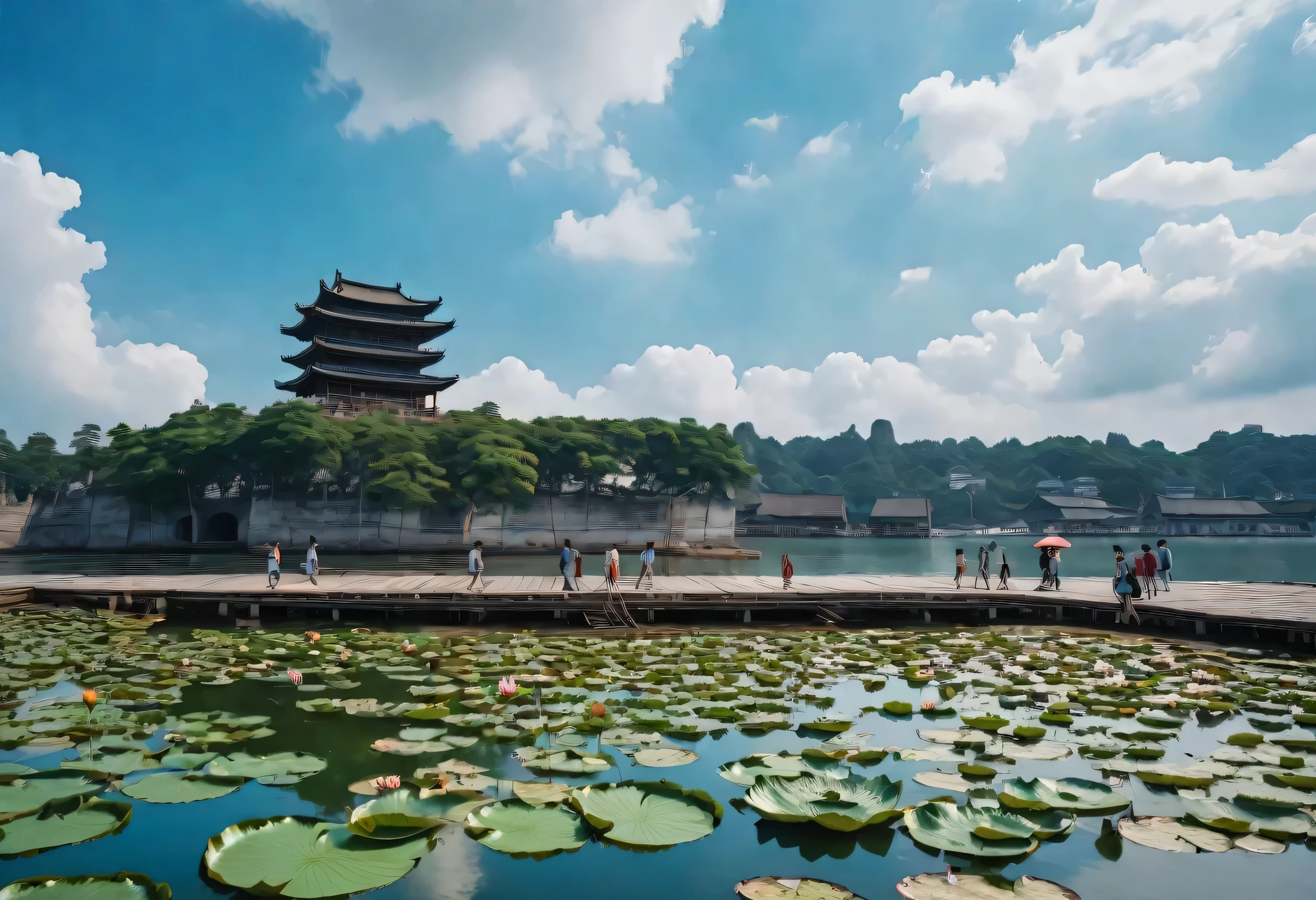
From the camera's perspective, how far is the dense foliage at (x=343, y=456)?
33562 mm

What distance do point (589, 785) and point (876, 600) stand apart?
9733 mm

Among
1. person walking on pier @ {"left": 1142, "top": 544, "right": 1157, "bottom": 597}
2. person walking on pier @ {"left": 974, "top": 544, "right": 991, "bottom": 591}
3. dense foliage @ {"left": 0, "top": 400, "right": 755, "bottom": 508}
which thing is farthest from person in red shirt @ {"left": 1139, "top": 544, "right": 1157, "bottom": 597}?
dense foliage @ {"left": 0, "top": 400, "right": 755, "bottom": 508}

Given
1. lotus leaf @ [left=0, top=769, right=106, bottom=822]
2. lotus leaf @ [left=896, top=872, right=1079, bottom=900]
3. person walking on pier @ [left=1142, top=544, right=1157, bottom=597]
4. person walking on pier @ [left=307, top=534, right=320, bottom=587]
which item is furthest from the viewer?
person walking on pier @ [left=307, top=534, right=320, bottom=587]

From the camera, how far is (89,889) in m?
2.67

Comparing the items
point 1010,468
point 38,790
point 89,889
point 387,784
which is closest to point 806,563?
point 387,784

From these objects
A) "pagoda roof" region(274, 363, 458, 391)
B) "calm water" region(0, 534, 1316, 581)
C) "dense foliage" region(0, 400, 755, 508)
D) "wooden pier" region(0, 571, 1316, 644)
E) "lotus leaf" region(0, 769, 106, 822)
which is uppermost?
"pagoda roof" region(274, 363, 458, 391)

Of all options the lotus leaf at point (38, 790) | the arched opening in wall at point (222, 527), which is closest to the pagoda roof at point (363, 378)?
the arched opening in wall at point (222, 527)

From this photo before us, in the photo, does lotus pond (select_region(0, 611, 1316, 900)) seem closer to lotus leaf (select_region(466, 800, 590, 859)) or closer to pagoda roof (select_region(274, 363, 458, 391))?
lotus leaf (select_region(466, 800, 590, 859))

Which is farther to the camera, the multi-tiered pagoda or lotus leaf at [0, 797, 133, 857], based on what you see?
the multi-tiered pagoda

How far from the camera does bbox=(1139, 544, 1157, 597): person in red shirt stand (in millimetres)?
12180

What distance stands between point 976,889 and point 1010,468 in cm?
11925

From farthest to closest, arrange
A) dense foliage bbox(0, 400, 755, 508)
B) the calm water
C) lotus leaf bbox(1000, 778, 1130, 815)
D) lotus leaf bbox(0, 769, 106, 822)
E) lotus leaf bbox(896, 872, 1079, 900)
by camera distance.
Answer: dense foliage bbox(0, 400, 755, 508), the calm water, lotus leaf bbox(1000, 778, 1130, 815), lotus leaf bbox(0, 769, 106, 822), lotus leaf bbox(896, 872, 1079, 900)

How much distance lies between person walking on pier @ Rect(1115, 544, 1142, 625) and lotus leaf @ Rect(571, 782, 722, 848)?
992 centimetres

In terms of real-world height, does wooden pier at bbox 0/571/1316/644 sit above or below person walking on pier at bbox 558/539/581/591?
below
